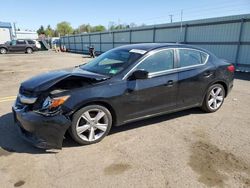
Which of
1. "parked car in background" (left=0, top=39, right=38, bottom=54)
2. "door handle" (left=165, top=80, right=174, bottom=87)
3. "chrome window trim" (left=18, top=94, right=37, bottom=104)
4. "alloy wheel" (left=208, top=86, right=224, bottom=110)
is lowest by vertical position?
"parked car in background" (left=0, top=39, right=38, bottom=54)

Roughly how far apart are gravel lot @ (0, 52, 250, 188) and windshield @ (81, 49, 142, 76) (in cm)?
116

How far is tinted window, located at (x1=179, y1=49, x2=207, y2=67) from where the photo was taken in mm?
4684

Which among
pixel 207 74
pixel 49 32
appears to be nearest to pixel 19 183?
pixel 207 74

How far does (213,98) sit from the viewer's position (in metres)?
5.26

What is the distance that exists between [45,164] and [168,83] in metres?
2.56

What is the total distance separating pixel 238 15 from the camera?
11.6 metres

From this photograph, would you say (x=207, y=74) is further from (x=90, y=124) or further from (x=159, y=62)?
(x=90, y=124)

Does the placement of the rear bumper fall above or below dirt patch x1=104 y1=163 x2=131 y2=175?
above

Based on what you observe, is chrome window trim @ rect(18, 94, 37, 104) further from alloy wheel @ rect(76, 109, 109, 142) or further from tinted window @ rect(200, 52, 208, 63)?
tinted window @ rect(200, 52, 208, 63)

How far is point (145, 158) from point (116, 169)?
0.50 m

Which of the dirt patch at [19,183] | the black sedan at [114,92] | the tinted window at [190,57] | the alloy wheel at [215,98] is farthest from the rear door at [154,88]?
the dirt patch at [19,183]

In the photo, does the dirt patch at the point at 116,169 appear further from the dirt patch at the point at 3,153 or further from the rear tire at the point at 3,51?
the rear tire at the point at 3,51

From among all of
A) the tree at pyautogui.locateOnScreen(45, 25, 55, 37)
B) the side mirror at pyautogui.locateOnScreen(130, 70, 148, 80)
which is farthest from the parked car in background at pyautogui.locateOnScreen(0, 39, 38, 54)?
the tree at pyautogui.locateOnScreen(45, 25, 55, 37)

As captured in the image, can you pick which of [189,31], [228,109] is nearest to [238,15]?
[189,31]
